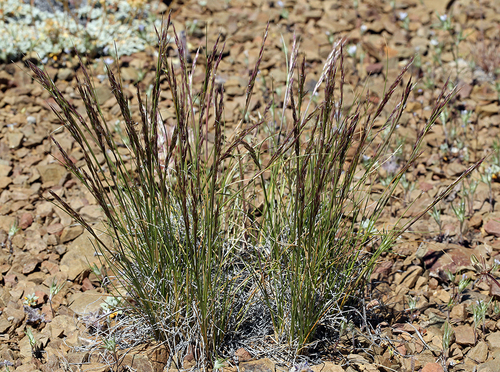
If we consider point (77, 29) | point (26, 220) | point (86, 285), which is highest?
point (77, 29)

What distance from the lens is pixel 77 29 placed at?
12.0 feet

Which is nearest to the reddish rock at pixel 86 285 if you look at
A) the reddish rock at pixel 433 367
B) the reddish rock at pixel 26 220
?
the reddish rock at pixel 26 220

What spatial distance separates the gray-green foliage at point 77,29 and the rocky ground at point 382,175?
0.13m

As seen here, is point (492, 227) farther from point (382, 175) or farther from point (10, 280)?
point (10, 280)

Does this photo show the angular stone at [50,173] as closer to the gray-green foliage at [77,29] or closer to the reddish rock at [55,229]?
the reddish rock at [55,229]

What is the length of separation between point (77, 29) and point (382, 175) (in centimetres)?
244

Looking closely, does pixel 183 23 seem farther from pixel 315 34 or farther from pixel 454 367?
pixel 454 367

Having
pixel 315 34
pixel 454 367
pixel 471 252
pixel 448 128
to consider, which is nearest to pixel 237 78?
pixel 315 34

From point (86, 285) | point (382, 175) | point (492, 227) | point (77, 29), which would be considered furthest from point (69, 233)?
point (492, 227)

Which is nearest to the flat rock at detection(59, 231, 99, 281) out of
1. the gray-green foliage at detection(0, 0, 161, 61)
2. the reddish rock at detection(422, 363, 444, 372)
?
the reddish rock at detection(422, 363, 444, 372)

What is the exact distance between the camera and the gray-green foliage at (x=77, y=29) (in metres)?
3.60

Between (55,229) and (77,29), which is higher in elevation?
(77,29)

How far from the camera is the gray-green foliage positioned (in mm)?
3602

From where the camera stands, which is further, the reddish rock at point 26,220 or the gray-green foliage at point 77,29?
the gray-green foliage at point 77,29
